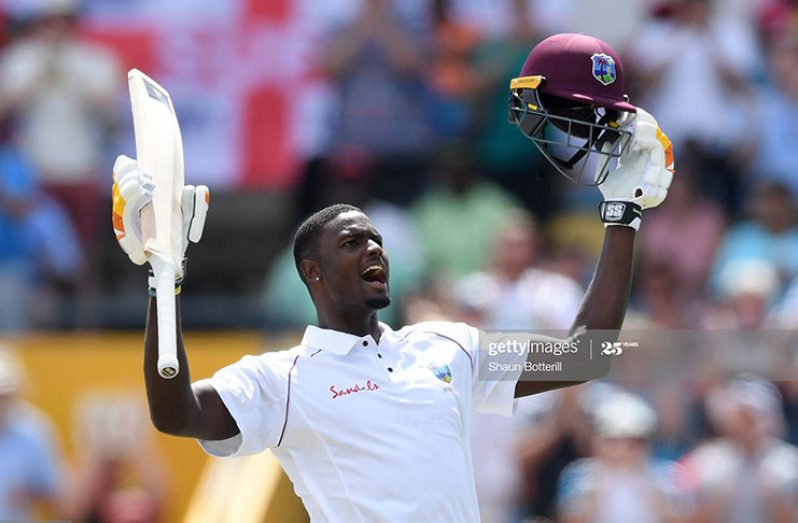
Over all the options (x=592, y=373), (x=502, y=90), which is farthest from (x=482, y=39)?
(x=592, y=373)

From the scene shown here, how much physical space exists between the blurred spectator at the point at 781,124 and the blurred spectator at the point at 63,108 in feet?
13.1

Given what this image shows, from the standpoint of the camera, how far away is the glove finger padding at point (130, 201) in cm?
401

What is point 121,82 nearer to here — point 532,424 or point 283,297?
point 283,297

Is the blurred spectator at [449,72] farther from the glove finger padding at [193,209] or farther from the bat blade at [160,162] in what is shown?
the glove finger padding at [193,209]

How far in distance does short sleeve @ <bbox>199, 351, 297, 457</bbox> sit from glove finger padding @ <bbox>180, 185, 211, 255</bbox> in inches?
14.9

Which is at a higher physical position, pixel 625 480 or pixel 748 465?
pixel 748 465

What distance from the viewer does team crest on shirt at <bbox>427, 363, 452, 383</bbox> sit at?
4.43m

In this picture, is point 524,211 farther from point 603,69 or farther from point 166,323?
point 166,323

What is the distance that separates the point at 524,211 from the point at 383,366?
496 cm

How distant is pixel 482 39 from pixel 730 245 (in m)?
2.08

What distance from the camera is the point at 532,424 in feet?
26.5

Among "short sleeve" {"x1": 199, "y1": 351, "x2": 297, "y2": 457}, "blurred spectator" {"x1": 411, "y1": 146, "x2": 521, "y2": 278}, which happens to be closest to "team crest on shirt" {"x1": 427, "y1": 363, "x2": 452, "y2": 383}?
"short sleeve" {"x1": 199, "y1": 351, "x2": 297, "y2": 457}

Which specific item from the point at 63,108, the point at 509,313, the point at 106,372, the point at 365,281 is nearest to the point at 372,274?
the point at 365,281

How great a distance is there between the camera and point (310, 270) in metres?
4.50
